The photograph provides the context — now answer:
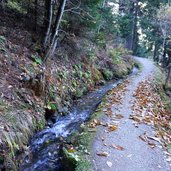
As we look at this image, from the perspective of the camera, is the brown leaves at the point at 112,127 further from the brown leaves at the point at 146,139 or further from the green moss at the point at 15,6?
the green moss at the point at 15,6

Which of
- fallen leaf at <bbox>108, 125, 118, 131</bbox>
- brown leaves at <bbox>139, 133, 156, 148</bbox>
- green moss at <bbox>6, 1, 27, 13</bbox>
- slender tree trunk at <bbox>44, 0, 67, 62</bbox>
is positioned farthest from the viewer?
green moss at <bbox>6, 1, 27, 13</bbox>

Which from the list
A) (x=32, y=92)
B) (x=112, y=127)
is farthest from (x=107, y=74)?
(x=112, y=127)

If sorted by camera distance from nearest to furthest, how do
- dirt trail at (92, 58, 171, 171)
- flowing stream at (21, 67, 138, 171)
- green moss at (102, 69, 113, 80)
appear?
dirt trail at (92, 58, 171, 171) < flowing stream at (21, 67, 138, 171) < green moss at (102, 69, 113, 80)

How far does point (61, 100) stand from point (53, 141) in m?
2.58

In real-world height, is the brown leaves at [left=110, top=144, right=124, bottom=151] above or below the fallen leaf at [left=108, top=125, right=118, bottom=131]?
below

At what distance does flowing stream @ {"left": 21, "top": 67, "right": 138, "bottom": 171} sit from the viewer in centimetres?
527

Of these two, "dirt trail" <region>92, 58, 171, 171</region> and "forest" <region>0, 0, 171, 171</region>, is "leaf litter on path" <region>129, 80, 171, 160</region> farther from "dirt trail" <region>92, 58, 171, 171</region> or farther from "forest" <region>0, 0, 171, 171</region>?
"dirt trail" <region>92, 58, 171, 171</region>

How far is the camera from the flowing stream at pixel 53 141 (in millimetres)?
5273

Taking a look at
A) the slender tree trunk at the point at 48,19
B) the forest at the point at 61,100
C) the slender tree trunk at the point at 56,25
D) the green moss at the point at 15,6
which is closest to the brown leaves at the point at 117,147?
the forest at the point at 61,100

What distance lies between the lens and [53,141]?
6465 millimetres

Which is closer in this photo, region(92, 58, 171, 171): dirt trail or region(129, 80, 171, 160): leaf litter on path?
region(92, 58, 171, 171): dirt trail

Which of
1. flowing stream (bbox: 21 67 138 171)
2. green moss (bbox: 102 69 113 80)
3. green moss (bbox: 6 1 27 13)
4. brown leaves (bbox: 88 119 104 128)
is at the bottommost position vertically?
flowing stream (bbox: 21 67 138 171)

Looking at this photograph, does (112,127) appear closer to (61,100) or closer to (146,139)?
(146,139)

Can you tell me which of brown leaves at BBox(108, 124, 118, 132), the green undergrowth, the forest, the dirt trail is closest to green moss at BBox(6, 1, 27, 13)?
the forest
